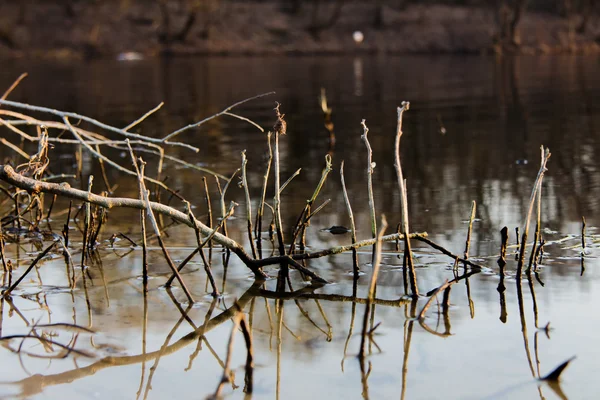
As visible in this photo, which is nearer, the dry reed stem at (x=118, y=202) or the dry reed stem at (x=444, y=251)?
the dry reed stem at (x=118, y=202)

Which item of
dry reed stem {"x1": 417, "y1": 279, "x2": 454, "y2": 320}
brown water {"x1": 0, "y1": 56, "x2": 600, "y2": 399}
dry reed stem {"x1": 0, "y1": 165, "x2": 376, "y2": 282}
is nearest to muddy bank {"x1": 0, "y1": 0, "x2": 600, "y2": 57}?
brown water {"x1": 0, "y1": 56, "x2": 600, "y2": 399}

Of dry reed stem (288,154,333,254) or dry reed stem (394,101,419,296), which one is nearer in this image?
dry reed stem (394,101,419,296)

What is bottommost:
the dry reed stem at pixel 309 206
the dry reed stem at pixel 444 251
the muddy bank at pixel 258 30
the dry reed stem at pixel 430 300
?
the dry reed stem at pixel 430 300

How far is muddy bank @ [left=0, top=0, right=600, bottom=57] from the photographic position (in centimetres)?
4600

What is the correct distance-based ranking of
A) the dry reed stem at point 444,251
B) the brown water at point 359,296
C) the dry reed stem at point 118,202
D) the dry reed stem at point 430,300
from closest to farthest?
the brown water at point 359,296, the dry reed stem at point 430,300, the dry reed stem at point 118,202, the dry reed stem at point 444,251

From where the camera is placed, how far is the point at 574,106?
1741 cm

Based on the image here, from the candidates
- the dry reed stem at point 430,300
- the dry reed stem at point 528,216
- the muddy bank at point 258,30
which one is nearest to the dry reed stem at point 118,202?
the dry reed stem at point 430,300

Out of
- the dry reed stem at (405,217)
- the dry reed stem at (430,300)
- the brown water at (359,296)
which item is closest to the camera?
the brown water at (359,296)

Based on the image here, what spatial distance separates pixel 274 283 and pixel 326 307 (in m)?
0.56

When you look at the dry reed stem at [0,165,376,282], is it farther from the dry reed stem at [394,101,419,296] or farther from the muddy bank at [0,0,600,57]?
the muddy bank at [0,0,600,57]

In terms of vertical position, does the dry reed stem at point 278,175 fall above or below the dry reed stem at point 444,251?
above

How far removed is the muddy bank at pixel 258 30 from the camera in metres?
46.0

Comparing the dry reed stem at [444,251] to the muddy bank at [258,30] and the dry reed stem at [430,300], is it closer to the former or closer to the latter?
the dry reed stem at [430,300]

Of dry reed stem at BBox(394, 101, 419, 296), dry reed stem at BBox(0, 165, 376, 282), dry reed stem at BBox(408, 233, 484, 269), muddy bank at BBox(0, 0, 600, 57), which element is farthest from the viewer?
muddy bank at BBox(0, 0, 600, 57)
